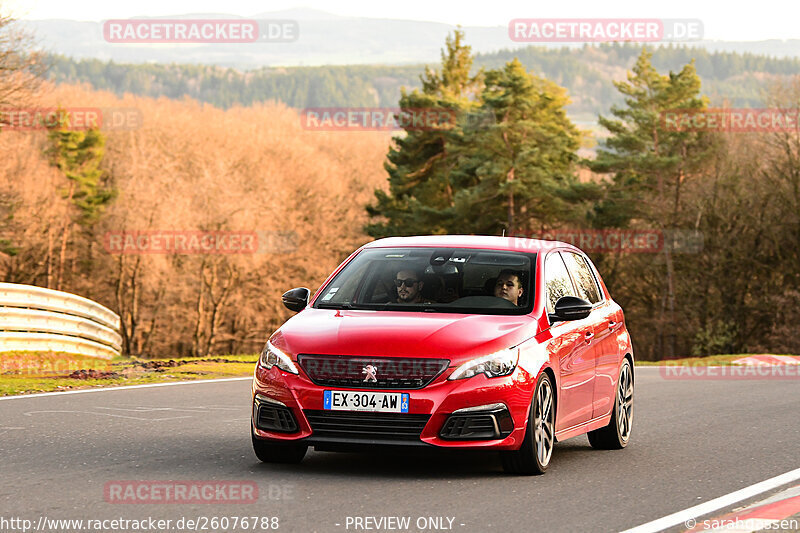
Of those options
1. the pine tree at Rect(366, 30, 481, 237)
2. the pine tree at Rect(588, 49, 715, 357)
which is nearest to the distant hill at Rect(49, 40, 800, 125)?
the pine tree at Rect(366, 30, 481, 237)

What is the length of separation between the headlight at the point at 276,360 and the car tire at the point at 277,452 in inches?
22.2

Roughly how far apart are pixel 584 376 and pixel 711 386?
10176 millimetres

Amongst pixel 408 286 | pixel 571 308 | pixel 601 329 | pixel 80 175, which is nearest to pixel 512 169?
pixel 80 175

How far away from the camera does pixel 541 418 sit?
28.0 ft

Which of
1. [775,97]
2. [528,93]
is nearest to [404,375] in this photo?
[775,97]

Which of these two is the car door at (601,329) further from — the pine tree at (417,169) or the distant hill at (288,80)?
the distant hill at (288,80)

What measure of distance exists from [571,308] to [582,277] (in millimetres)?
→ 1759

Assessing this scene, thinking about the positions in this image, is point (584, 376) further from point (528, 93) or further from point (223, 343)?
point (223, 343)

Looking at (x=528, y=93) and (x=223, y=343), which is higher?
(x=528, y=93)

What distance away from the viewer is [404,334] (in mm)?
8125

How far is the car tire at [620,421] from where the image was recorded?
1055cm

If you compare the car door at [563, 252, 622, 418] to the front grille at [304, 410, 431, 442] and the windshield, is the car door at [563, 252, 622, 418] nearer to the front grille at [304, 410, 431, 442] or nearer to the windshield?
the windshield

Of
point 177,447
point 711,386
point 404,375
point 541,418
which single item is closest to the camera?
point 404,375

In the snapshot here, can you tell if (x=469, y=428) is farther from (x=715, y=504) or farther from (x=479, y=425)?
(x=715, y=504)
